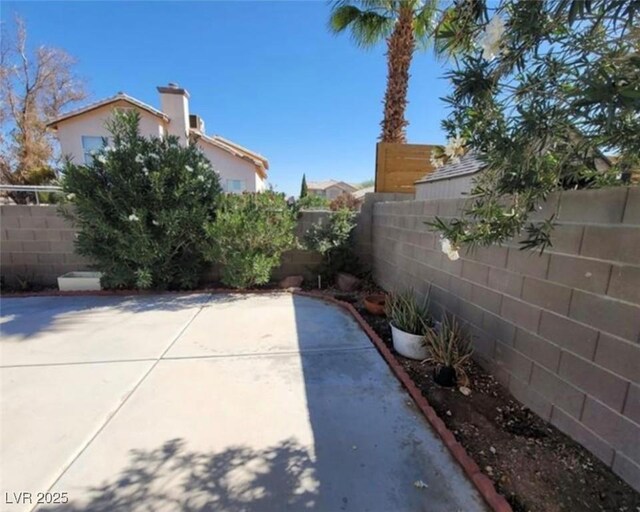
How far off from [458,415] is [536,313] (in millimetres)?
890

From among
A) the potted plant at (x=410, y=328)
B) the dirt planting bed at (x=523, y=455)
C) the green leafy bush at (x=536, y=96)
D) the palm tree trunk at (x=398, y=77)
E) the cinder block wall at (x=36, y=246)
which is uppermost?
the palm tree trunk at (x=398, y=77)

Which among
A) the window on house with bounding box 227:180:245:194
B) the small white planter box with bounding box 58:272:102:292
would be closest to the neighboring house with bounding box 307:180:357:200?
the window on house with bounding box 227:180:245:194

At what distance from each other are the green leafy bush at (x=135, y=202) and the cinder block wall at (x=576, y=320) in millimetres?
3866

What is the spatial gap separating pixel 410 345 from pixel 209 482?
199cm

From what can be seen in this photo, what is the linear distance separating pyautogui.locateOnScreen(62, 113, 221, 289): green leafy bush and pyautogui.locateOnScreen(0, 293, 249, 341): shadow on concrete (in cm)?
35

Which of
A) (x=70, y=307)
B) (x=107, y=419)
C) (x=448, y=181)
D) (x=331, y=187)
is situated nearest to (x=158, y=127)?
(x=70, y=307)

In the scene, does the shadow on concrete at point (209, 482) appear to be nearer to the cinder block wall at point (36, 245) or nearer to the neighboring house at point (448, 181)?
the neighboring house at point (448, 181)

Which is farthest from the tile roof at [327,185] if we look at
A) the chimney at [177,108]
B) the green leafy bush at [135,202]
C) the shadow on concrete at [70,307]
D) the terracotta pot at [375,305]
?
the terracotta pot at [375,305]

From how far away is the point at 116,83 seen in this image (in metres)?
11.7

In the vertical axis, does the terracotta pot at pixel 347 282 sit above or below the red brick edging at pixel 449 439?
above

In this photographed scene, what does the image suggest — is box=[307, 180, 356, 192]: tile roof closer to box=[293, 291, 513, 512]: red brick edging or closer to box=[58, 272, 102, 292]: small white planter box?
box=[58, 272, 102, 292]: small white planter box

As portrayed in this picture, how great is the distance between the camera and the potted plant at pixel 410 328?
9.44 ft

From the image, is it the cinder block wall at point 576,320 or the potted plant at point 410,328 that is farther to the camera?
the potted plant at point 410,328

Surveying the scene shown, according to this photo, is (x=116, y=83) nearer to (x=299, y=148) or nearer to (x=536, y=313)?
(x=299, y=148)
